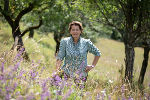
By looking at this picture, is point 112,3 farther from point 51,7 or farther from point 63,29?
point 63,29

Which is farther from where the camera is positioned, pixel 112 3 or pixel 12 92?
pixel 112 3

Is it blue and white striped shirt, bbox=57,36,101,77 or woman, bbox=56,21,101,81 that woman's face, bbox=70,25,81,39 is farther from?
blue and white striped shirt, bbox=57,36,101,77

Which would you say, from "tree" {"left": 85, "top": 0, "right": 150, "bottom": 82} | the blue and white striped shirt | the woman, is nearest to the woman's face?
the woman

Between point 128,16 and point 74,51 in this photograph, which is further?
point 128,16

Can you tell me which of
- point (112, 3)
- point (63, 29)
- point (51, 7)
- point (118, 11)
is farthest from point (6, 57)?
point (63, 29)

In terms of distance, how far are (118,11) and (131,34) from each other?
3.95 ft

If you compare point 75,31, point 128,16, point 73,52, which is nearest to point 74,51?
point 73,52

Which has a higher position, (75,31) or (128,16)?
(128,16)

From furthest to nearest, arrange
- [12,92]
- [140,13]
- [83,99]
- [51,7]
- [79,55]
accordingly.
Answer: [51,7] < [140,13] < [79,55] < [83,99] < [12,92]

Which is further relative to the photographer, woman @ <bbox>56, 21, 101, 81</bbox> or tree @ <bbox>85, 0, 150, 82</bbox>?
tree @ <bbox>85, 0, 150, 82</bbox>

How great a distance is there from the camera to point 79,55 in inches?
164

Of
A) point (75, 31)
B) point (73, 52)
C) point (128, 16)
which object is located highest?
point (128, 16)

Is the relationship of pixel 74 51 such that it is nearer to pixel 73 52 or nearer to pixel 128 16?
pixel 73 52

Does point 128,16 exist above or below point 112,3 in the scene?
below
